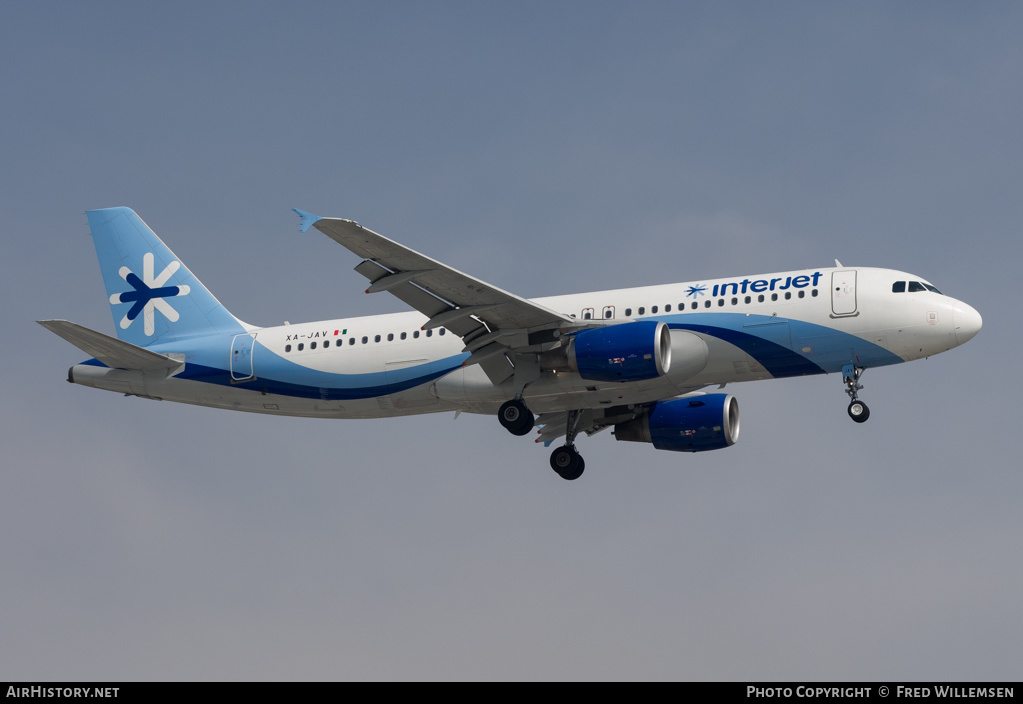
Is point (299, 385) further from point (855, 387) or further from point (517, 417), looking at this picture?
point (855, 387)

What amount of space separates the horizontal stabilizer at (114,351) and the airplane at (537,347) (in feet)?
0.19

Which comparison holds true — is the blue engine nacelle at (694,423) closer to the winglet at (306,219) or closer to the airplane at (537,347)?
the airplane at (537,347)

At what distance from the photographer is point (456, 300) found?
33281mm

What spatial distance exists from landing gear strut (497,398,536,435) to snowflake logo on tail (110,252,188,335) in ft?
39.7

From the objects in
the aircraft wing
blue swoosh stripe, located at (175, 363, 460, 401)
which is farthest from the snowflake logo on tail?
the aircraft wing

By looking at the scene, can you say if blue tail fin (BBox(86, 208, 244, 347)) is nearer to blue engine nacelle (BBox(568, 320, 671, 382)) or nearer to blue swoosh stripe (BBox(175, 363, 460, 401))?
blue swoosh stripe (BBox(175, 363, 460, 401))

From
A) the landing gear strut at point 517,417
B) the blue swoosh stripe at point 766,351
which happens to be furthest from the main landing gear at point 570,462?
the blue swoosh stripe at point 766,351

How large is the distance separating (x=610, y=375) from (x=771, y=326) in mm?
4581

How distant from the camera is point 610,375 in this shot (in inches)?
1299

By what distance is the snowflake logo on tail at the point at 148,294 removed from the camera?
4062 centimetres

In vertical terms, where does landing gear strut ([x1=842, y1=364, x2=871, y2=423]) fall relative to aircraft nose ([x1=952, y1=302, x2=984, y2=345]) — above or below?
below

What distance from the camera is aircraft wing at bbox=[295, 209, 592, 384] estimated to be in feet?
100
